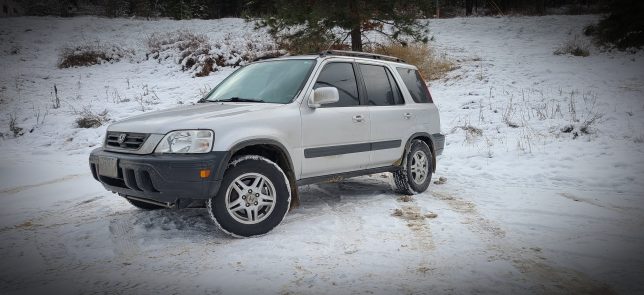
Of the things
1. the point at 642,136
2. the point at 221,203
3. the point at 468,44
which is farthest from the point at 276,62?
the point at 468,44

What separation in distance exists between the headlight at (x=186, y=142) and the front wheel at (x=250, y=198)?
31 cm

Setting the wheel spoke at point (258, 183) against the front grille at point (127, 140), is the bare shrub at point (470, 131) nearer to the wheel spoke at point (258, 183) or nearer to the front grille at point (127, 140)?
the wheel spoke at point (258, 183)

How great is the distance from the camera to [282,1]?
37.4 feet

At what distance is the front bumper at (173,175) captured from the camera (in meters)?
3.68

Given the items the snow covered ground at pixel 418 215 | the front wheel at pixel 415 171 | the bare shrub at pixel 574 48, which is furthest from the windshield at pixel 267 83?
the bare shrub at pixel 574 48

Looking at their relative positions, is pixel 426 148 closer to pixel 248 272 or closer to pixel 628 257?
pixel 628 257

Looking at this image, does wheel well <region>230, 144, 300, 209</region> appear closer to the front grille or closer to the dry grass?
the front grille

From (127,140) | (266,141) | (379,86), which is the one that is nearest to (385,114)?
(379,86)

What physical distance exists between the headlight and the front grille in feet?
0.79

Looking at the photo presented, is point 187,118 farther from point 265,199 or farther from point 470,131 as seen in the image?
point 470,131

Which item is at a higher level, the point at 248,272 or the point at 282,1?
the point at 282,1

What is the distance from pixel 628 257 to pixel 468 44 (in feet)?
49.8

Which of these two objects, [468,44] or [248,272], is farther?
[468,44]

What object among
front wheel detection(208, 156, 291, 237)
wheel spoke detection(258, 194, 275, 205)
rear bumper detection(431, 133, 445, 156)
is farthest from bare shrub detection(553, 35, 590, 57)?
wheel spoke detection(258, 194, 275, 205)
